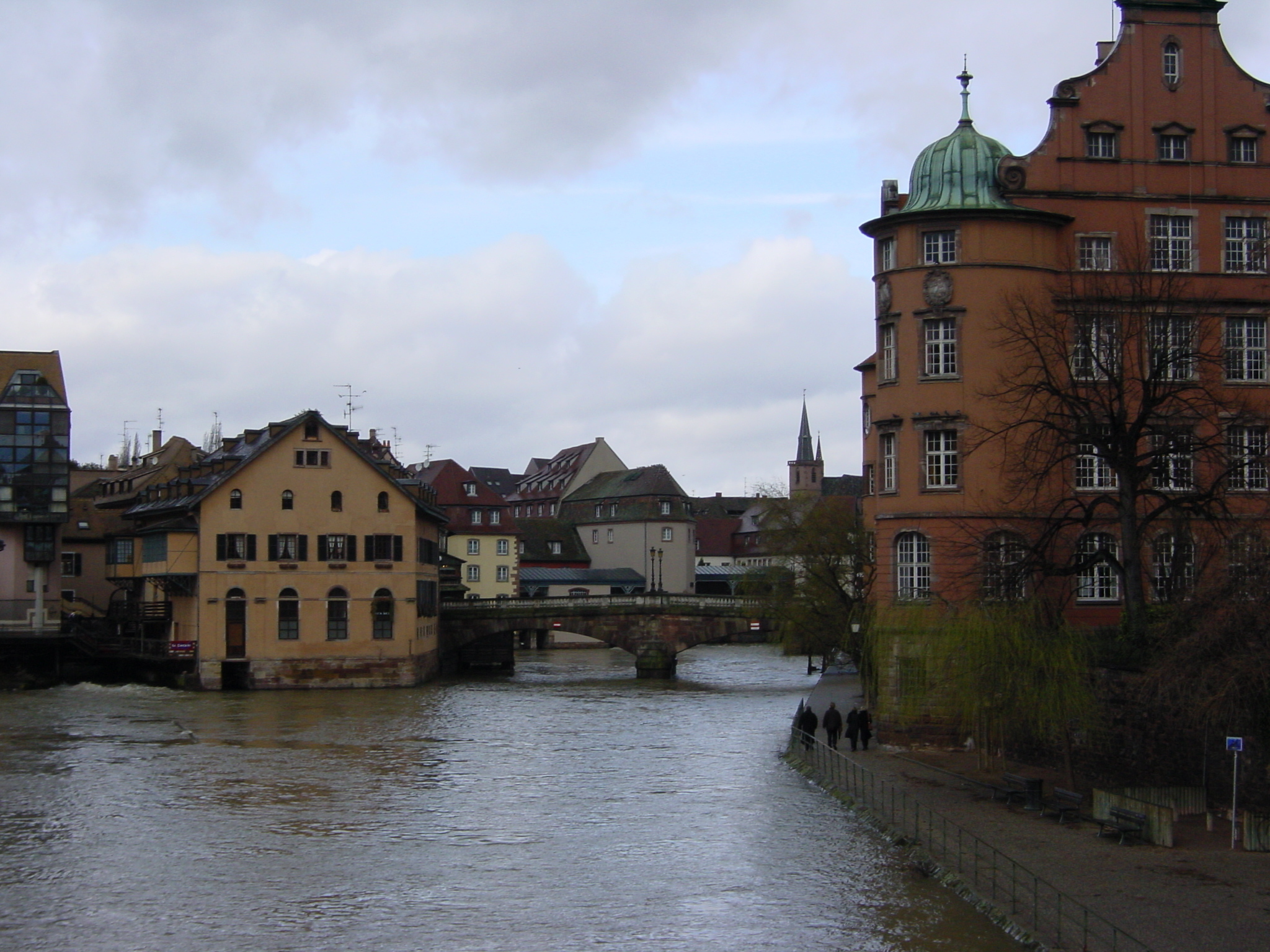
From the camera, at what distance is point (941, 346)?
1670 inches

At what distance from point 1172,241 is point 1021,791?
697 inches

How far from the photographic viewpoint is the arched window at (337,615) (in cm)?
7050

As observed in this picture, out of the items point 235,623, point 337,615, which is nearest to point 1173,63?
point 337,615

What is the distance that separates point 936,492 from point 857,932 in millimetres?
19409

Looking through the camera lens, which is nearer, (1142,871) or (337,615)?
(1142,871)

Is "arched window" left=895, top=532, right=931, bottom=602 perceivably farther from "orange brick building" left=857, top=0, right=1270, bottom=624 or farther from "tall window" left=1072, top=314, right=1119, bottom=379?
"tall window" left=1072, top=314, right=1119, bottom=379

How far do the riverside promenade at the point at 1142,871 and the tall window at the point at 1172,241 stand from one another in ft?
50.0

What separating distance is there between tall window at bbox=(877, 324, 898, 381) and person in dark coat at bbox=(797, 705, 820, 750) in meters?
10.1

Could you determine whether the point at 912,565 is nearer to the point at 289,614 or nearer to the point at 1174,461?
the point at 1174,461

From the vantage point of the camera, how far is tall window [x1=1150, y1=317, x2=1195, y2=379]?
121 feet

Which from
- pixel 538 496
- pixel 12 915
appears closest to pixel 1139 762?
pixel 12 915

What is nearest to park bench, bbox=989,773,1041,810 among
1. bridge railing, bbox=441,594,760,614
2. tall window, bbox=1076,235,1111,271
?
tall window, bbox=1076,235,1111,271

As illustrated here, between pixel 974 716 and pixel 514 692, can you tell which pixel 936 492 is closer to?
pixel 974 716

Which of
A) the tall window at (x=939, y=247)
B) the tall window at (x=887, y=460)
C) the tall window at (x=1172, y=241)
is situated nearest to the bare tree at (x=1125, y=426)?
the tall window at (x=1172, y=241)
